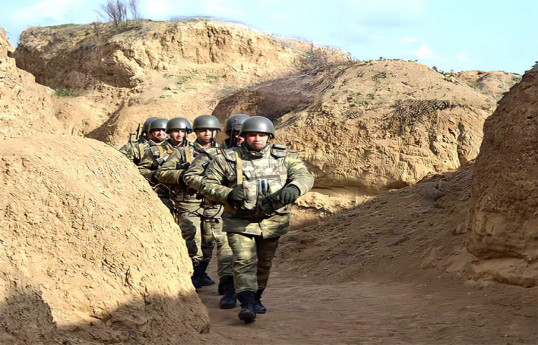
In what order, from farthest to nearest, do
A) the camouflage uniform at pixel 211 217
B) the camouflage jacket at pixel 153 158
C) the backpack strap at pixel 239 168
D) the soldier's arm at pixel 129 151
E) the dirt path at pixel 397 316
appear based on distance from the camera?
the soldier's arm at pixel 129 151 < the camouflage jacket at pixel 153 158 < the camouflage uniform at pixel 211 217 < the backpack strap at pixel 239 168 < the dirt path at pixel 397 316

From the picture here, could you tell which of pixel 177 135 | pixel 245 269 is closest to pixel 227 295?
pixel 245 269

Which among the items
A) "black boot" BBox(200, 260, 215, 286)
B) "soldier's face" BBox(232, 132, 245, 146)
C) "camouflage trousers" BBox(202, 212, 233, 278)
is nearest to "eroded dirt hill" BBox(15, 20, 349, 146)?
"black boot" BBox(200, 260, 215, 286)

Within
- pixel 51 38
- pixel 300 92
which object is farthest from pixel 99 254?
pixel 51 38

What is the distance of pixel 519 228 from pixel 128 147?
519cm

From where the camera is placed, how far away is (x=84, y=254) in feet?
14.0

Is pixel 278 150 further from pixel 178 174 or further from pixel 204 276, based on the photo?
pixel 204 276

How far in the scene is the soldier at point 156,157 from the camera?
28.5ft

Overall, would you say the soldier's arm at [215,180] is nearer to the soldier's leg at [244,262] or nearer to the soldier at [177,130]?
the soldier's leg at [244,262]

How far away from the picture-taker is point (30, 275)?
12.6 feet

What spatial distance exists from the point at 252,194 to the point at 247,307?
1.10 m

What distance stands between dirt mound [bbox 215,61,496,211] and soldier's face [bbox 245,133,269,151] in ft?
23.1

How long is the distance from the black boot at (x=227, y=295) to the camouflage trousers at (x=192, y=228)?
84 cm

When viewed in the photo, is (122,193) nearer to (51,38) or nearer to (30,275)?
(30,275)

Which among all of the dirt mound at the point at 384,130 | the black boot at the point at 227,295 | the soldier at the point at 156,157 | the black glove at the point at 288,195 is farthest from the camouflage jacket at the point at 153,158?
the dirt mound at the point at 384,130
